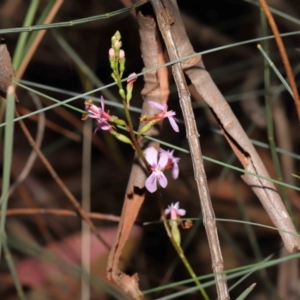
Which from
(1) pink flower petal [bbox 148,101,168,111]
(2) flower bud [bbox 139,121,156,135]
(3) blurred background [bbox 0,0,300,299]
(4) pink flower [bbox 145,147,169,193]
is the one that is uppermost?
(1) pink flower petal [bbox 148,101,168,111]

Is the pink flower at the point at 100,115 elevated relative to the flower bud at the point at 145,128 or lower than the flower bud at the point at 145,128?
elevated

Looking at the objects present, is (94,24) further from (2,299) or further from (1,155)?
(2,299)

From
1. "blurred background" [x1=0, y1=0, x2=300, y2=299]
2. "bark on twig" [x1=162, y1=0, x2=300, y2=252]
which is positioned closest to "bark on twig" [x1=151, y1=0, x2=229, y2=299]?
"bark on twig" [x1=162, y1=0, x2=300, y2=252]

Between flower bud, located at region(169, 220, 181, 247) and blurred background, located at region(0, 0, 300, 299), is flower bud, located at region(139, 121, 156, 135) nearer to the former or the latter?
flower bud, located at region(169, 220, 181, 247)

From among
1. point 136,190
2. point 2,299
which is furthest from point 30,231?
point 136,190

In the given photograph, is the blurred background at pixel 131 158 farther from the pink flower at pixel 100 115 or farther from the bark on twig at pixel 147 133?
the pink flower at pixel 100 115

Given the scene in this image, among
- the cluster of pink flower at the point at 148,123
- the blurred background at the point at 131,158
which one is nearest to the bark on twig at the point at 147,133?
the cluster of pink flower at the point at 148,123

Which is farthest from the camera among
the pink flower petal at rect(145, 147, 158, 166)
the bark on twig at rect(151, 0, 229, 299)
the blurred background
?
the blurred background
